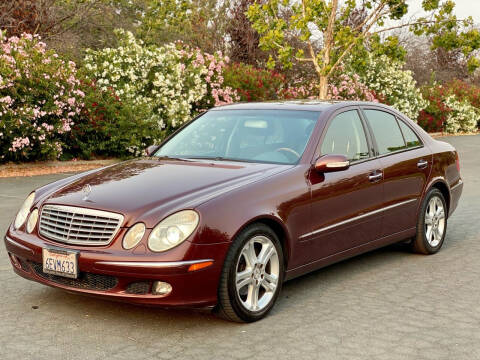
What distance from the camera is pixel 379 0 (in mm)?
23203

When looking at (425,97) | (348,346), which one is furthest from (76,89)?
(425,97)

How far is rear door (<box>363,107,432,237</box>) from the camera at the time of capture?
6609 millimetres

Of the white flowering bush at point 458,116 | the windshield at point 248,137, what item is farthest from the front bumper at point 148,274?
the white flowering bush at point 458,116

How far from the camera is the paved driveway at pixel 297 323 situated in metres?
4.52

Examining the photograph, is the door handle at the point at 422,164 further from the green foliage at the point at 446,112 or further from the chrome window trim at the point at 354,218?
the green foliage at the point at 446,112

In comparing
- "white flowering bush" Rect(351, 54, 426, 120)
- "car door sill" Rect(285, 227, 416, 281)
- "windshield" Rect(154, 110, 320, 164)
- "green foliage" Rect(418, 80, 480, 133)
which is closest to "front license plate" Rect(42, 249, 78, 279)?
"car door sill" Rect(285, 227, 416, 281)

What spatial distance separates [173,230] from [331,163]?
1554 mm

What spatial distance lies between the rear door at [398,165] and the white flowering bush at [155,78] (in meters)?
10.8

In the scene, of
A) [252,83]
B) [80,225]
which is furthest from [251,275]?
[252,83]

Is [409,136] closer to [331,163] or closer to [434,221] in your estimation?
[434,221]

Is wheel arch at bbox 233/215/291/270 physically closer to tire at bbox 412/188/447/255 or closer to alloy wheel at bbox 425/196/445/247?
tire at bbox 412/188/447/255

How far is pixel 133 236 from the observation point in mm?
4738

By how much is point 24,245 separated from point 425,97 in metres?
28.3

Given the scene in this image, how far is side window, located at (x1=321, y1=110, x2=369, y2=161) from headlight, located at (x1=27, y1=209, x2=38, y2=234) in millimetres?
2315
